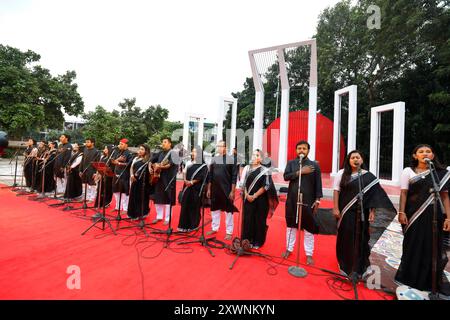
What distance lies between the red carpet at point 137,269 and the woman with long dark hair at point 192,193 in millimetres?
418

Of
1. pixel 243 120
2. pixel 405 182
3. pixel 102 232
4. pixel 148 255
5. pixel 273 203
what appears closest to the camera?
pixel 405 182

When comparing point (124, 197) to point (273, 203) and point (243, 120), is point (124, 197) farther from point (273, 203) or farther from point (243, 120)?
point (243, 120)

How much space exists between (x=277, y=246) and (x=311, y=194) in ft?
4.05

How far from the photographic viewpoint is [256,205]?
156 inches

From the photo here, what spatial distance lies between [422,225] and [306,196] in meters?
1.39

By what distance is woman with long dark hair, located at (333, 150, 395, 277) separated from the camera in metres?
2.98


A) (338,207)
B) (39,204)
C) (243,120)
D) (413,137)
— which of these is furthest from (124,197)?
(243,120)

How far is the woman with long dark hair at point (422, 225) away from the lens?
106 inches

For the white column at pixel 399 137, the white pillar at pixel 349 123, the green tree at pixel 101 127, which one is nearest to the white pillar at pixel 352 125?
the white pillar at pixel 349 123

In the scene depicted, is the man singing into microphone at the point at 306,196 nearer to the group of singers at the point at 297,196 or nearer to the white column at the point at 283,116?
the group of singers at the point at 297,196

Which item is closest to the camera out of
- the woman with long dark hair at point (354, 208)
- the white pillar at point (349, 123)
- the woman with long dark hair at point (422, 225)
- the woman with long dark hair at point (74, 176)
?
the woman with long dark hair at point (422, 225)

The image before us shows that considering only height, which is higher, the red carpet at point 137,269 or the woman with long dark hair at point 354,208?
the woman with long dark hair at point 354,208

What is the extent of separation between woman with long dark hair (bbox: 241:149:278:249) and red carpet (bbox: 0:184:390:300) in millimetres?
327

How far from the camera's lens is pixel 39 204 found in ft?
21.3
